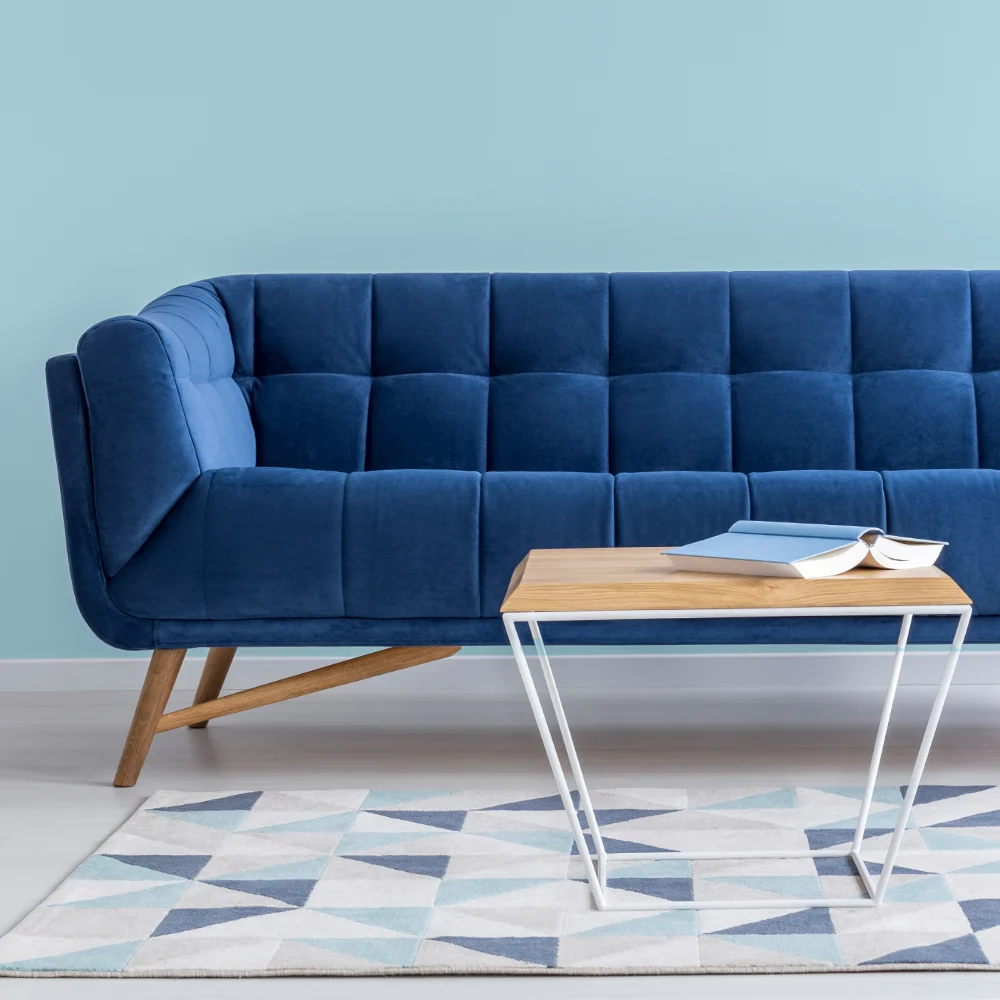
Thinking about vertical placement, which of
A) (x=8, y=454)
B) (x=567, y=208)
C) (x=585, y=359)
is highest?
(x=567, y=208)

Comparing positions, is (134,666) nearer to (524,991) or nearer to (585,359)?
(585,359)

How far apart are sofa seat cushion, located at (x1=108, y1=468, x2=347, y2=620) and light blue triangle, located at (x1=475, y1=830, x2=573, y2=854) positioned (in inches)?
20.2

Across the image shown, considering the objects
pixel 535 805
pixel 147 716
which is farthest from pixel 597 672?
pixel 147 716

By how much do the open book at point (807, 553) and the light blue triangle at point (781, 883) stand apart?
433mm

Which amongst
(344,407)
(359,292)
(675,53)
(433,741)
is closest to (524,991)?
(433,741)

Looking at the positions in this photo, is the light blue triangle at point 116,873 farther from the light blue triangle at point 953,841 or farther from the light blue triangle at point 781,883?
the light blue triangle at point 953,841

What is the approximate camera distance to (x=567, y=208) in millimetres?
2959

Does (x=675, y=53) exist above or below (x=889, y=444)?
above

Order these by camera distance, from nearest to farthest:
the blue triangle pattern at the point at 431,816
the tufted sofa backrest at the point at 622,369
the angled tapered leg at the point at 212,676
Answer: the blue triangle pattern at the point at 431,816 → the angled tapered leg at the point at 212,676 → the tufted sofa backrest at the point at 622,369

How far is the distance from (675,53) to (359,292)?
3.24 ft

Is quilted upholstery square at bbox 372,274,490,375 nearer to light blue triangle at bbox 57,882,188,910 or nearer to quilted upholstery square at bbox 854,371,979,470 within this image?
quilted upholstery square at bbox 854,371,979,470

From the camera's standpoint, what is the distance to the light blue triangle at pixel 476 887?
60.1 inches

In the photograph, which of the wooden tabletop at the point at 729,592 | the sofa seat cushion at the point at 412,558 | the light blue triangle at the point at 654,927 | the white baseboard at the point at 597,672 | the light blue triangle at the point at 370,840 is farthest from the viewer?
the white baseboard at the point at 597,672

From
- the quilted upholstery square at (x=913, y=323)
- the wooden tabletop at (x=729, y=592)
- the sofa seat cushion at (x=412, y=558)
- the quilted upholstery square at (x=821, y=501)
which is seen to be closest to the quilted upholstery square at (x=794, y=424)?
the quilted upholstery square at (x=913, y=323)
